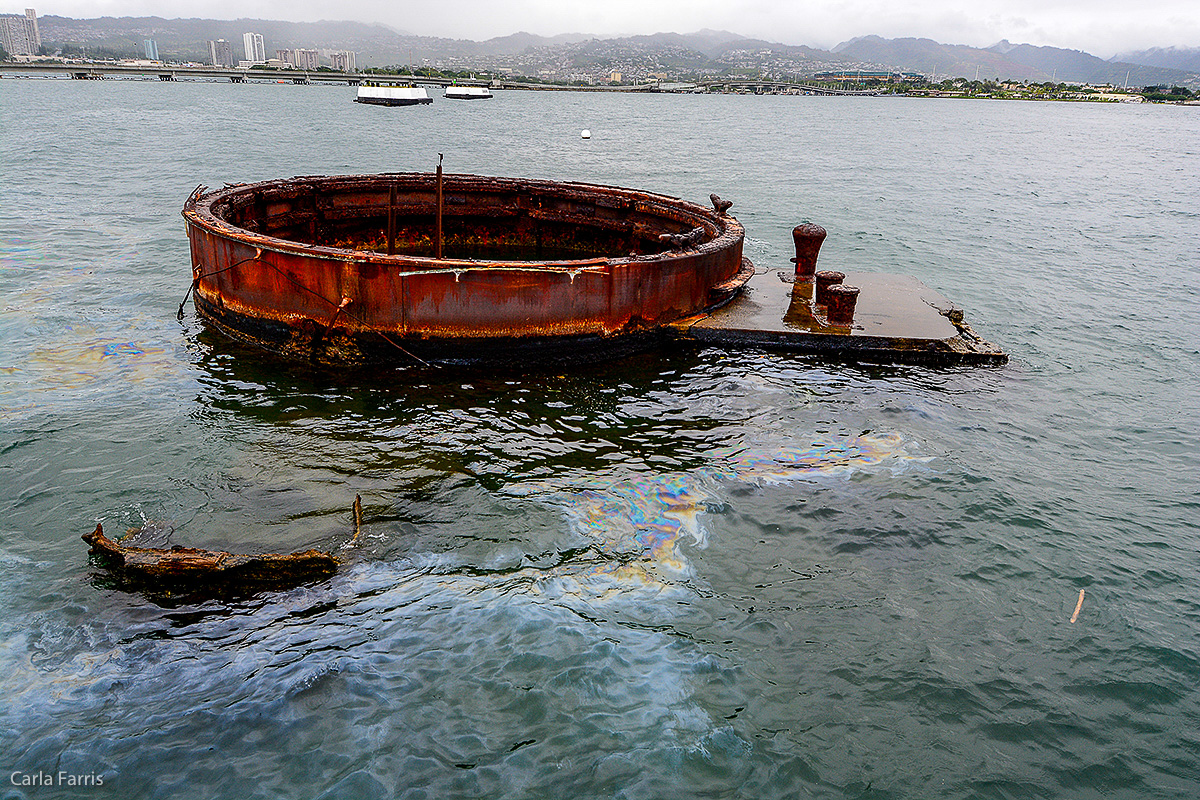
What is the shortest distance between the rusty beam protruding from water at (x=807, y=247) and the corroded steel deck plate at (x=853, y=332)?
5.50ft

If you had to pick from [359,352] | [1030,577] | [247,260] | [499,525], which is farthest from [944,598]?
[247,260]

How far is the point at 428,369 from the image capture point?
1162cm

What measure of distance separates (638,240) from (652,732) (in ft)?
41.7

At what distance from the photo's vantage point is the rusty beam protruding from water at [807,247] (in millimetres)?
15312

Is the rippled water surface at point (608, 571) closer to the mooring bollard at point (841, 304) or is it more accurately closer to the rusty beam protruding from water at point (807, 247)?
the mooring bollard at point (841, 304)

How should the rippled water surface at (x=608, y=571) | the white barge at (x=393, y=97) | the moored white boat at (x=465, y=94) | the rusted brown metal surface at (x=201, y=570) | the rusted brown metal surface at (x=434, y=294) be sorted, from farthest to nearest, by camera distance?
the moored white boat at (x=465, y=94)
the white barge at (x=393, y=97)
the rusted brown metal surface at (x=434, y=294)
the rusted brown metal surface at (x=201, y=570)
the rippled water surface at (x=608, y=571)

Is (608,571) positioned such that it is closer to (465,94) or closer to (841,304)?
(841,304)

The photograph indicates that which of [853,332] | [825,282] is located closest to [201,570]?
[853,332]

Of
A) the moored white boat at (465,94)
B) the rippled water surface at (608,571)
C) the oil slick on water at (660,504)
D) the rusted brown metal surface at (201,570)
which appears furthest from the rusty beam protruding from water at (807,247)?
the moored white boat at (465,94)

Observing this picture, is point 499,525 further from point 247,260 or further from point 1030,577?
point 247,260

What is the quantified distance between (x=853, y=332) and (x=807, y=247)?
11.1 ft

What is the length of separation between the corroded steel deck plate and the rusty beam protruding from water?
168 centimetres

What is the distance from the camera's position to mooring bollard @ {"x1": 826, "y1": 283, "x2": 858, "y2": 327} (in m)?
13.1

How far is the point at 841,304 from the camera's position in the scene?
13.2m
